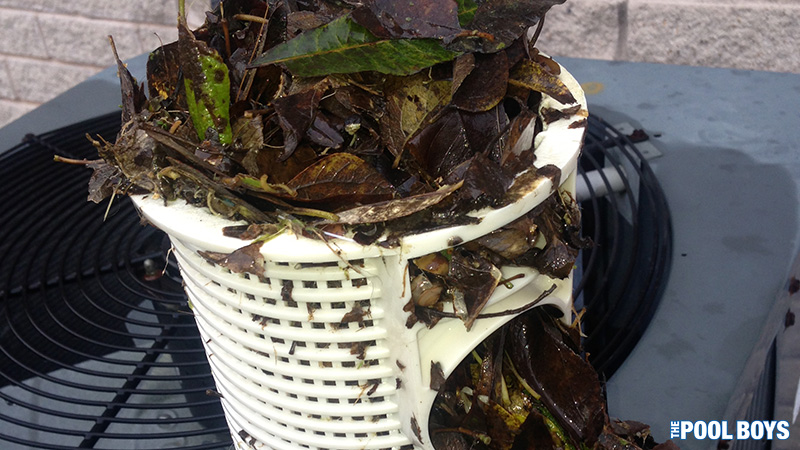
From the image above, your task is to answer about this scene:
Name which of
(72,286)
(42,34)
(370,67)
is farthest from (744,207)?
(42,34)

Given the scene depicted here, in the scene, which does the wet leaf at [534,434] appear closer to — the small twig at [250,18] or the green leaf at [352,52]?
the green leaf at [352,52]

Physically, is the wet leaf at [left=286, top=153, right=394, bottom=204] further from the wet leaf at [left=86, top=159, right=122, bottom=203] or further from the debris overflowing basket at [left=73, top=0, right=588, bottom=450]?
the wet leaf at [left=86, top=159, right=122, bottom=203]

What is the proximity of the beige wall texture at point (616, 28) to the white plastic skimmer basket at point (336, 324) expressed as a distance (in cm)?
135

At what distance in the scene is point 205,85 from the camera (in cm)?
67

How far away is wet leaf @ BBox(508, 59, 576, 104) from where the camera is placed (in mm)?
706

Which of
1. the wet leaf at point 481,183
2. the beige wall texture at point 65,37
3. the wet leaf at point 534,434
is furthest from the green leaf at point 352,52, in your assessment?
the beige wall texture at point 65,37

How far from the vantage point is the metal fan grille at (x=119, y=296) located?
1032 millimetres

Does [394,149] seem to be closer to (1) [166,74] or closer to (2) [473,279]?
(2) [473,279]

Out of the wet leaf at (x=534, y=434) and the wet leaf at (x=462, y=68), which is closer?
the wet leaf at (x=462, y=68)

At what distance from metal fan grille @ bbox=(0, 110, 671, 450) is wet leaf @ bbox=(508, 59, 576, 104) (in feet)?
1.24

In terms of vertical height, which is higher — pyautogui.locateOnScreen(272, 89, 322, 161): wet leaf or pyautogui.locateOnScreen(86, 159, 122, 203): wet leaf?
pyautogui.locateOnScreen(272, 89, 322, 161): wet leaf

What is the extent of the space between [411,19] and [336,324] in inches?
10.5

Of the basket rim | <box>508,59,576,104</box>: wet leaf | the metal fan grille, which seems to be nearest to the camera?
the basket rim

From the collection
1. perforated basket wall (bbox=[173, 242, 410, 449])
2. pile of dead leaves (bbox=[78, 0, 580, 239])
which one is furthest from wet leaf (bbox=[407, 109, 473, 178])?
perforated basket wall (bbox=[173, 242, 410, 449])
